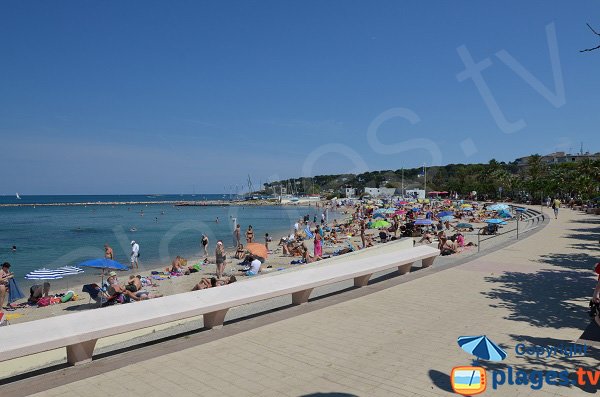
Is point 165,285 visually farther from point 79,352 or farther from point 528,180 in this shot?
point 528,180

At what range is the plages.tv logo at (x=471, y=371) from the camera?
3635 mm

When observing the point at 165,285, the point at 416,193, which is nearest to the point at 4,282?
the point at 165,285

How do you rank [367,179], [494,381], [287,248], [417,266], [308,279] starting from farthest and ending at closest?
[367,179] < [287,248] < [417,266] < [308,279] < [494,381]

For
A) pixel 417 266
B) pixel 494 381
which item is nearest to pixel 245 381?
pixel 494 381

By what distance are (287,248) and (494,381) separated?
686 inches

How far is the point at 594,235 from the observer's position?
18.2 meters

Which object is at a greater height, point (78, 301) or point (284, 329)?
point (284, 329)

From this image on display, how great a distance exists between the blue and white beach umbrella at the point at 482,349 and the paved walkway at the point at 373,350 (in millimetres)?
531

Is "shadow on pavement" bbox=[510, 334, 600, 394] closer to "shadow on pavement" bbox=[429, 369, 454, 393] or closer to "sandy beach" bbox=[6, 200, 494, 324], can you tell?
"shadow on pavement" bbox=[429, 369, 454, 393]

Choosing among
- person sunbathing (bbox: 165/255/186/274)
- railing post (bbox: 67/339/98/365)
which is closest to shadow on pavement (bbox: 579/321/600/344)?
railing post (bbox: 67/339/98/365)

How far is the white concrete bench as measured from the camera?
4.27 meters

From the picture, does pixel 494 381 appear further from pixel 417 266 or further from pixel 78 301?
pixel 78 301

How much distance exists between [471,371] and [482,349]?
0.30m

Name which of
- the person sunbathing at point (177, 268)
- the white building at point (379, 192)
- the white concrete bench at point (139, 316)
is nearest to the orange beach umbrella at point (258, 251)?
the person sunbathing at point (177, 268)
